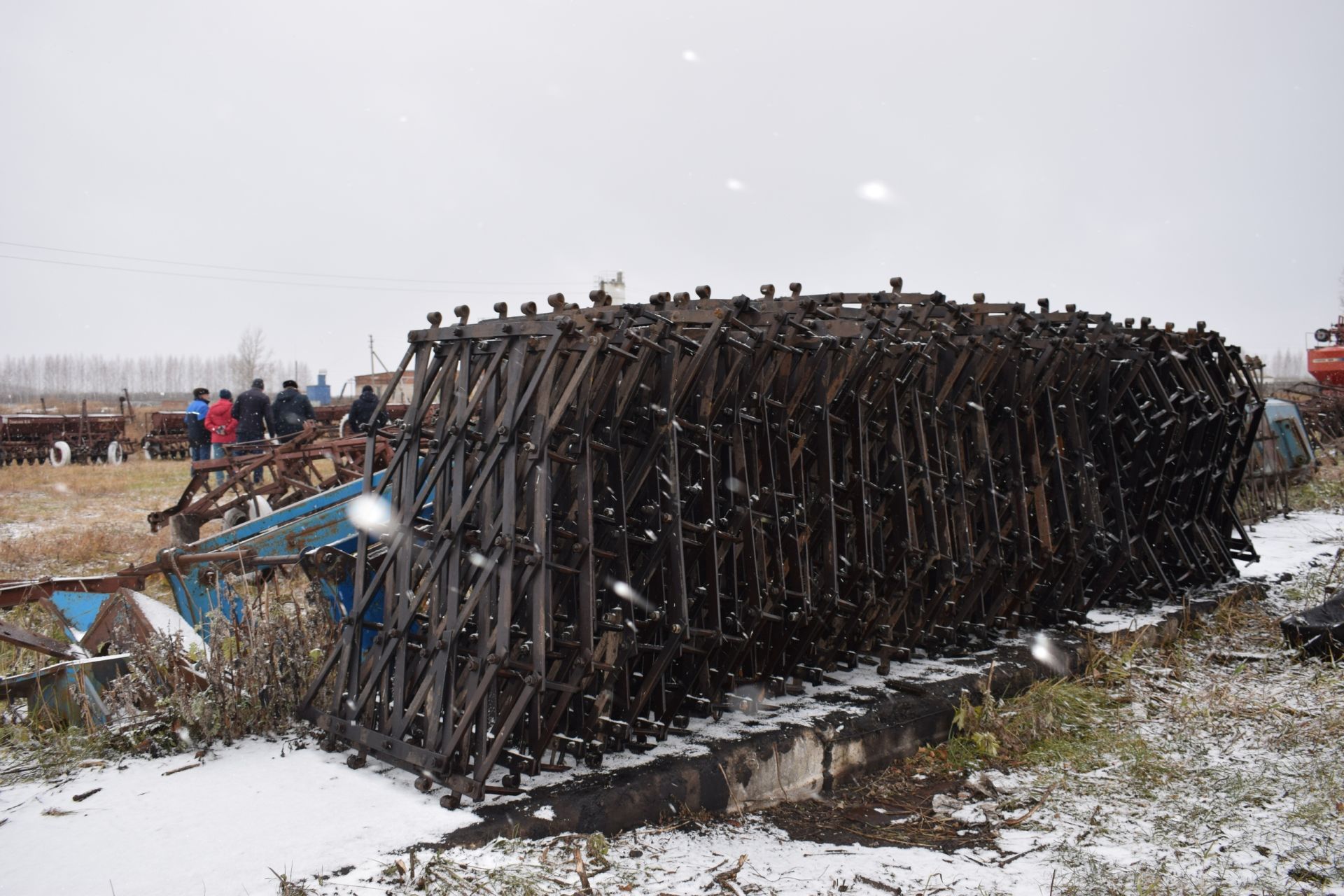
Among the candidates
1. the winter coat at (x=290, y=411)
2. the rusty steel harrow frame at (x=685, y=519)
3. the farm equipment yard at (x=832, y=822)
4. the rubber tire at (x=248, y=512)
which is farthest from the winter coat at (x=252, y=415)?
the farm equipment yard at (x=832, y=822)

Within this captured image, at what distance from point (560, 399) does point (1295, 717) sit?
4958 millimetres

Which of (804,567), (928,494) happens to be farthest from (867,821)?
(928,494)

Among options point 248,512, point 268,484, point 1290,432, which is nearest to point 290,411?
point 268,484

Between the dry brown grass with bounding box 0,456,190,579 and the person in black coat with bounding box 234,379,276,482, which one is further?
the person in black coat with bounding box 234,379,276,482

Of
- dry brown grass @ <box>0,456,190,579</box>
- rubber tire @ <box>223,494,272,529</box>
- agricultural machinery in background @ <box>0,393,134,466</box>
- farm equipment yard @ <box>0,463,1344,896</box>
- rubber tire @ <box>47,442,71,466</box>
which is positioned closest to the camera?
farm equipment yard @ <box>0,463,1344,896</box>

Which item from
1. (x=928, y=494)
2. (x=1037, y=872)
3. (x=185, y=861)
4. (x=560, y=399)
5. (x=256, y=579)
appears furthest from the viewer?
(x=256, y=579)

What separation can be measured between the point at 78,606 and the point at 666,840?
5.52 m

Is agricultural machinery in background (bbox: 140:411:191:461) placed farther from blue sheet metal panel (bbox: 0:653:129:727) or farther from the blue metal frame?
blue sheet metal panel (bbox: 0:653:129:727)

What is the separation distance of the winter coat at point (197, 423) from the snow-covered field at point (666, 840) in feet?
47.9

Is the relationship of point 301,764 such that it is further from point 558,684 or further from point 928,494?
point 928,494

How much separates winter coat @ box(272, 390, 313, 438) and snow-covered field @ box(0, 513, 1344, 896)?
1296 cm

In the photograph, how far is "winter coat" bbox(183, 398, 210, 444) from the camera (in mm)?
17484

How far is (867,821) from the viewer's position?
4500 millimetres

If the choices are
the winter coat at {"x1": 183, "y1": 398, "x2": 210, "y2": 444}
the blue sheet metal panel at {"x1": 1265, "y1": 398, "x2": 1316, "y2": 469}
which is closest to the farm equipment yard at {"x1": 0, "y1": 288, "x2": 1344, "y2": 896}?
the blue sheet metal panel at {"x1": 1265, "y1": 398, "x2": 1316, "y2": 469}
